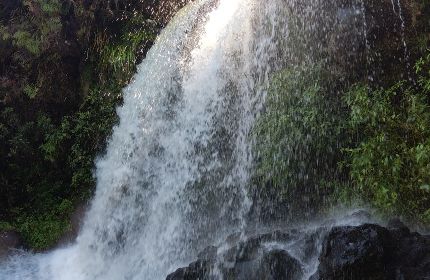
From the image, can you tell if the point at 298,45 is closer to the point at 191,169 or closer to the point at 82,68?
the point at 191,169

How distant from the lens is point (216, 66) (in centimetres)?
866

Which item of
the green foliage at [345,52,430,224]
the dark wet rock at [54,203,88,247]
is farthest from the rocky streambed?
the dark wet rock at [54,203,88,247]

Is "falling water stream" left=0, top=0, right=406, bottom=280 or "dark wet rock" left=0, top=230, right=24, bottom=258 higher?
"falling water stream" left=0, top=0, right=406, bottom=280

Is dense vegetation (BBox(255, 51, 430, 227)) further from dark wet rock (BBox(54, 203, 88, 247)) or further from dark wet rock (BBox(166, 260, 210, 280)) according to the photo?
dark wet rock (BBox(54, 203, 88, 247))

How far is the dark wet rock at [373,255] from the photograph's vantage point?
522 cm

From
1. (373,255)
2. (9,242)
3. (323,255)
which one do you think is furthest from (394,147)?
(9,242)

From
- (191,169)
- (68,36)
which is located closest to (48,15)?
(68,36)

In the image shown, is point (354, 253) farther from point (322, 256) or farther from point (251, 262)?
point (251, 262)

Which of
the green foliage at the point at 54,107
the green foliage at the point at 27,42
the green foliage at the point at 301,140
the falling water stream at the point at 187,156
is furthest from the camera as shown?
the green foliage at the point at 27,42

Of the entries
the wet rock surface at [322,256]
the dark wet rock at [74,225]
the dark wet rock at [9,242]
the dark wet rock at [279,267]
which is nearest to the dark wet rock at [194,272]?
the wet rock surface at [322,256]

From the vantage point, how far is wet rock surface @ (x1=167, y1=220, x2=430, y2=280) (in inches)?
207

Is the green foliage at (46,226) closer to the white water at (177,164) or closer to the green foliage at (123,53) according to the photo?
the white water at (177,164)

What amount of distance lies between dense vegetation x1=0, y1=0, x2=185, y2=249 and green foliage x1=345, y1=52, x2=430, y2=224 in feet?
16.7

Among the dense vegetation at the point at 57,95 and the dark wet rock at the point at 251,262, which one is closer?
the dark wet rock at the point at 251,262
